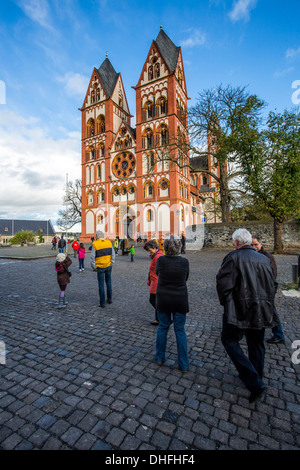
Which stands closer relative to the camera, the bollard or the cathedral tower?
the bollard

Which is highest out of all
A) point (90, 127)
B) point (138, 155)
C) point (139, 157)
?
point (90, 127)

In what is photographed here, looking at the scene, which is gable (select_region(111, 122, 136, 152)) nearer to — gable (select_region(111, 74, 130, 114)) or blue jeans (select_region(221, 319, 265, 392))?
gable (select_region(111, 74, 130, 114))

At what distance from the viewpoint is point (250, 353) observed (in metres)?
2.41

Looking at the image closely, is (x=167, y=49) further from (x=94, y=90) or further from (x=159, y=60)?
(x=94, y=90)

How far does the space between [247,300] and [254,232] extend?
1825 cm

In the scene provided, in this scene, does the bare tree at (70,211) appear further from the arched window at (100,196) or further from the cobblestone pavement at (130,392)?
the cobblestone pavement at (130,392)

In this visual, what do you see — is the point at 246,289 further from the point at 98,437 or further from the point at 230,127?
the point at 230,127

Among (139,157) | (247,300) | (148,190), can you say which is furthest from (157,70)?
(247,300)

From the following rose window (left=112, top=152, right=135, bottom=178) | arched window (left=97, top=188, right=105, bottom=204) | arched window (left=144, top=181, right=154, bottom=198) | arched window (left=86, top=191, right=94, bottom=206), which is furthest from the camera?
arched window (left=86, top=191, right=94, bottom=206)

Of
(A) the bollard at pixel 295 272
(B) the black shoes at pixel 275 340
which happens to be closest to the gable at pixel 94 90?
(A) the bollard at pixel 295 272

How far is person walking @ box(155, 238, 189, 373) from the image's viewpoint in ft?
8.85

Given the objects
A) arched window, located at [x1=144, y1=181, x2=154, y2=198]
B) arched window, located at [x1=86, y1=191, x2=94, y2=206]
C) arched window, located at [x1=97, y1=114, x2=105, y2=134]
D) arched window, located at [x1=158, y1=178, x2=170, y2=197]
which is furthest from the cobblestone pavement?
arched window, located at [x1=97, y1=114, x2=105, y2=134]

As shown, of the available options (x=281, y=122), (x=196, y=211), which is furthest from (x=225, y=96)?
(x=196, y=211)

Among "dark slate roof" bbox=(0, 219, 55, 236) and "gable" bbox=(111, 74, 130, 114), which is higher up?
"gable" bbox=(111, 74, 130, 114)
